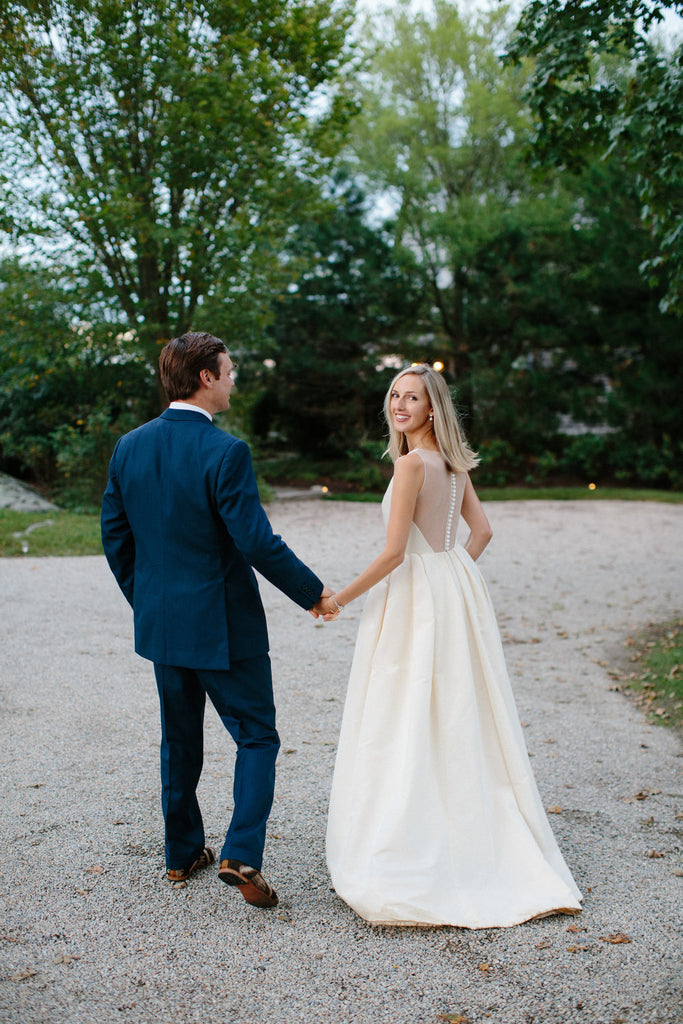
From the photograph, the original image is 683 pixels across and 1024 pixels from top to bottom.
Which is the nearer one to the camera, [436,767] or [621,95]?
[436,767]

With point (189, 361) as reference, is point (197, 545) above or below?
below

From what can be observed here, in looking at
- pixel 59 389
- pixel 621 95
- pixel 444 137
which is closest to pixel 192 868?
pixel 621 95

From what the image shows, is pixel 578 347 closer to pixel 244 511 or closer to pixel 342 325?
pixel 342 325

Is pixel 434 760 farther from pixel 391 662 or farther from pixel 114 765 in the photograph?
pixel 114 765

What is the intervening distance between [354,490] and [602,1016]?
57.2ft

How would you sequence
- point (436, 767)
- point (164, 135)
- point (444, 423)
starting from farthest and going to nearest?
point (164, 135), point (444, 423), point (436, 767)

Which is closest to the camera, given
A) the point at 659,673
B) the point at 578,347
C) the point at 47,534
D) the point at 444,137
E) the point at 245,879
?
the point at 245,879

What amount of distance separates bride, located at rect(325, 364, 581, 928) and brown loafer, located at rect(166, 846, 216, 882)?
0.52 meters

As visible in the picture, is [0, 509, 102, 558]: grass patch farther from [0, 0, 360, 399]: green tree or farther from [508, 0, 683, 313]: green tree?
[508, 0, 683, 313]: green tree

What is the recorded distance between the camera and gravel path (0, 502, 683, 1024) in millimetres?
2523

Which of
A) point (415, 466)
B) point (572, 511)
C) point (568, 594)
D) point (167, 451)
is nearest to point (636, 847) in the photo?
point (415, 466)

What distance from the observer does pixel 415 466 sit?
3068 millimetres

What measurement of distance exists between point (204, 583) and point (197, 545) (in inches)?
5.2

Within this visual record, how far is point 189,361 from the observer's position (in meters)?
2.94
